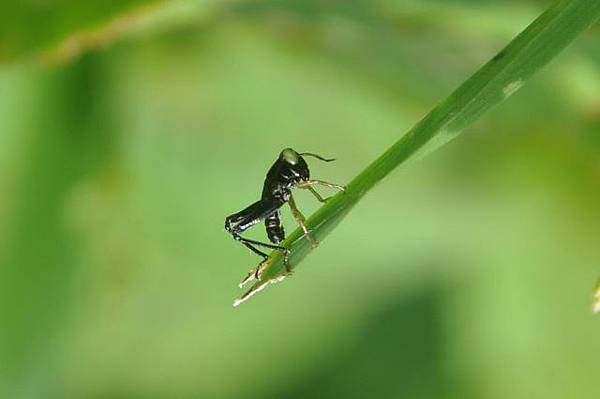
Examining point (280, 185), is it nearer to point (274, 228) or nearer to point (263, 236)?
point (274, 228)

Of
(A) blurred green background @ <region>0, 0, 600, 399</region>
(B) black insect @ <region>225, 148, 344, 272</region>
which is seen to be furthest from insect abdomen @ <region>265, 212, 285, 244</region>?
(A) blurred green background @ <region>0, 0, 600, 399</region>

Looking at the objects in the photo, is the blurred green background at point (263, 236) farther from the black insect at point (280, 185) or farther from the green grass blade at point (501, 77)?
the green grass blade at point (501, 77)

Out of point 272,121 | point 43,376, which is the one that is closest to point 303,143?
point 272,121

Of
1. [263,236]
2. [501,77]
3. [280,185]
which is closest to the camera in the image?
[501,77]

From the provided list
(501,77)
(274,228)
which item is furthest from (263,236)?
(501,77)

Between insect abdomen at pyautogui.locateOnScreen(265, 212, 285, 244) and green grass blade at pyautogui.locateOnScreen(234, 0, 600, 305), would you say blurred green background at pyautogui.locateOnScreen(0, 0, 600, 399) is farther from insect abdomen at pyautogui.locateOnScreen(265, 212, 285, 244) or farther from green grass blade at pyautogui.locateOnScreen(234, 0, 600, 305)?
green grass blade at pyautogui.locateOnScreen(234, 0, 600, 305)

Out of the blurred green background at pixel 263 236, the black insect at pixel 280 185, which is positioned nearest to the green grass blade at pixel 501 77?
the black insect at pixel 280 185
